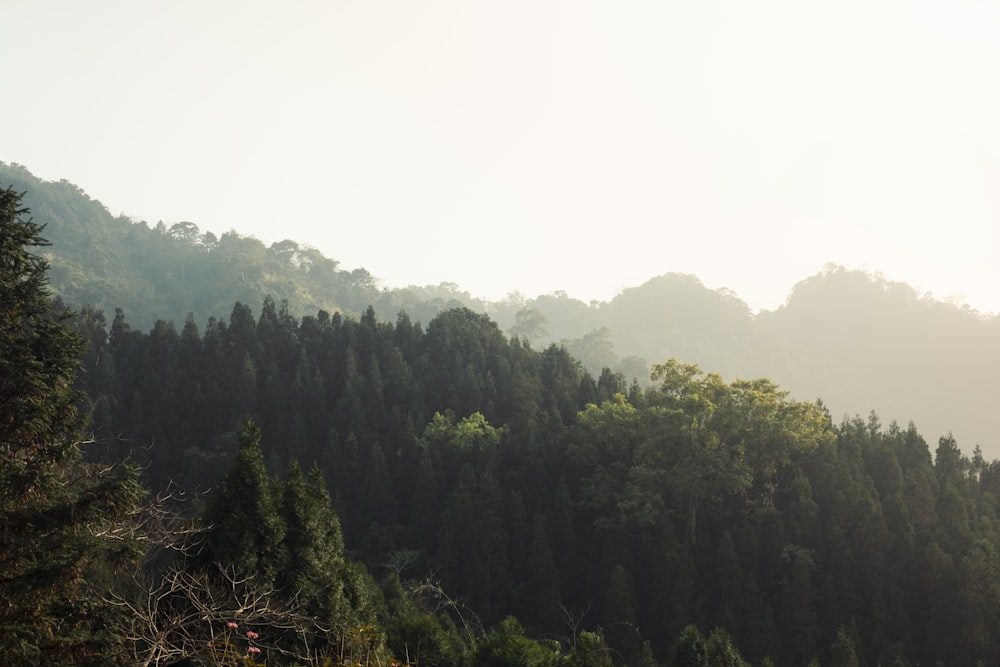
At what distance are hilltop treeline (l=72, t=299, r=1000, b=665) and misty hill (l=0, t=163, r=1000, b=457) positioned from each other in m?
34.0

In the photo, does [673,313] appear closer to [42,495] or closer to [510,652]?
[510,652]

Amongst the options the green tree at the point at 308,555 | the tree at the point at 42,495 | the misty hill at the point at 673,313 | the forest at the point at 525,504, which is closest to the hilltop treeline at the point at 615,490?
the forest at the point at 525,504

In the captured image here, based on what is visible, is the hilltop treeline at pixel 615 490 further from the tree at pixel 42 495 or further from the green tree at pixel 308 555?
the tree at pixel 42 495

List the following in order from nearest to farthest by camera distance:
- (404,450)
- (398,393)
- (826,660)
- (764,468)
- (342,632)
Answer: (342,632), (826,660), (764,468), (404,450), (398,393)

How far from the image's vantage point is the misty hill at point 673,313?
75.4 m

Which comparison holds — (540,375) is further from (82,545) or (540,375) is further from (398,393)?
(82,545)

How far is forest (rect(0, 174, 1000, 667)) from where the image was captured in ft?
53.3

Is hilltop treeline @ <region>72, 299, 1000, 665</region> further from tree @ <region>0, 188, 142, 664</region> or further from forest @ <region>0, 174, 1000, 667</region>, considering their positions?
tree @ <region>0, 188, 142, 664</region>

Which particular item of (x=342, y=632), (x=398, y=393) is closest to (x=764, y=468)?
(x=398, y=393)

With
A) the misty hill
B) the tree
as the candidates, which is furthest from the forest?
the misty hill

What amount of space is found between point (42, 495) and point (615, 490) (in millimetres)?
23900

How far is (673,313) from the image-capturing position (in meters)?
94.1

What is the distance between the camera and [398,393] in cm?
3853

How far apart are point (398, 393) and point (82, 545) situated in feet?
99.1
